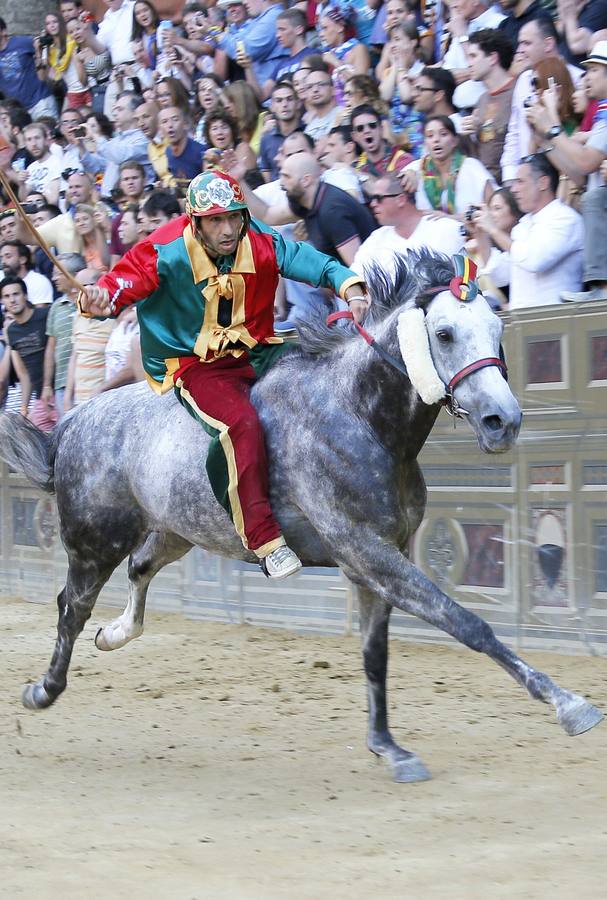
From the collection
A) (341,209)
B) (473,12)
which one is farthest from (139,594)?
(473,12)

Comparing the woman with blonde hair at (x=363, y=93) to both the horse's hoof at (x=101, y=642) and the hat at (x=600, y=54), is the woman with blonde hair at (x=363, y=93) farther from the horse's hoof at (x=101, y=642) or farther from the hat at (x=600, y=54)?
the horse's hoof at (x=101, y=642)

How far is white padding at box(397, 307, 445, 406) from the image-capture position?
4.81 metres

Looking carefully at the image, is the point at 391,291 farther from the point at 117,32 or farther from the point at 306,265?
the point at 117,32

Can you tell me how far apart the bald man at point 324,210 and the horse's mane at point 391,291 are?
3.00 metres

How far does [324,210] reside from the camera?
336 inches

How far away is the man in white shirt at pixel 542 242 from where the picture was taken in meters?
7.40

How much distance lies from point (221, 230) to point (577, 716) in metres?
2.29

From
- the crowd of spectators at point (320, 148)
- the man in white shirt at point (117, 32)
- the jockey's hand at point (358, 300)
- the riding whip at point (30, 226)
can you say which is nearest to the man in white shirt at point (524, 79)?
the crowd of spectators at point (320, 148)

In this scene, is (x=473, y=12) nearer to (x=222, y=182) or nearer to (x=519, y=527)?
(x=519, y=527)

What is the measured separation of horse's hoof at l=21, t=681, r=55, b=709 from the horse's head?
103 inches

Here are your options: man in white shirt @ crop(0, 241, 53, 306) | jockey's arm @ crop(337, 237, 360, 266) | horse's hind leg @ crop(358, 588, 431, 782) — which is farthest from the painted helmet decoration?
man in white shirt @ crop(0, 241, 53, 306)

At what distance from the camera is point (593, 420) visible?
722 cm

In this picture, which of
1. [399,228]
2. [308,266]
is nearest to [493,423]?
[308,266]

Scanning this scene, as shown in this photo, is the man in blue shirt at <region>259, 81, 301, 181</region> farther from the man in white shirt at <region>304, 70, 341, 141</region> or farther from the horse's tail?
the horse's tail
